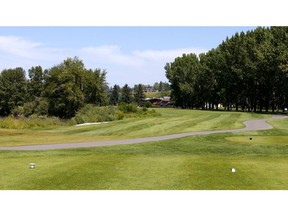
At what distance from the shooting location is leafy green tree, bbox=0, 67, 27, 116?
85.3 meters

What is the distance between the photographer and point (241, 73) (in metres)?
75.8

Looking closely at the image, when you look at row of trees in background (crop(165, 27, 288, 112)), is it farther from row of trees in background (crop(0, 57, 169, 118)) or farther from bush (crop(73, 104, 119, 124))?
bush (crop(73, 104, 119, 124))

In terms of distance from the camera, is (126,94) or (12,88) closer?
(12,88)

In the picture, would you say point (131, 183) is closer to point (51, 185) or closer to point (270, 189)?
point (51, 185)

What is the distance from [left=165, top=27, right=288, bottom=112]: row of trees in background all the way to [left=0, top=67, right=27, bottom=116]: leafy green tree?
4140 cm

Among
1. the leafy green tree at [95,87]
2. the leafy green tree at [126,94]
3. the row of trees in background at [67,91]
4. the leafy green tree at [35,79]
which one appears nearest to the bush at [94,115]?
the row of trees in background at [67,91]

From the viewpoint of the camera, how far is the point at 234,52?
7938 cm

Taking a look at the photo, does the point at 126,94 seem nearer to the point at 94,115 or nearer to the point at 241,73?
the point at 241,73

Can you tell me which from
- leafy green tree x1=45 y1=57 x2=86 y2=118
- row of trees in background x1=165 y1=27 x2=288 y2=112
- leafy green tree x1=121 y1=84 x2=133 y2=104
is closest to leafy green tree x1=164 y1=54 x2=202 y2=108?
row of trees in background x1=165 y1=27 x2=288 y2=112

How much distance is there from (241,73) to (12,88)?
187 ft

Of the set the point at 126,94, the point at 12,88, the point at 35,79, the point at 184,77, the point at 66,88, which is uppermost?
the point at 184,77

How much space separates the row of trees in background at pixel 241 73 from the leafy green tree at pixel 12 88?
4140cm

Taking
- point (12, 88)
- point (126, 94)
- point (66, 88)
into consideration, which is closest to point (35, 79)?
point (12, 88)
